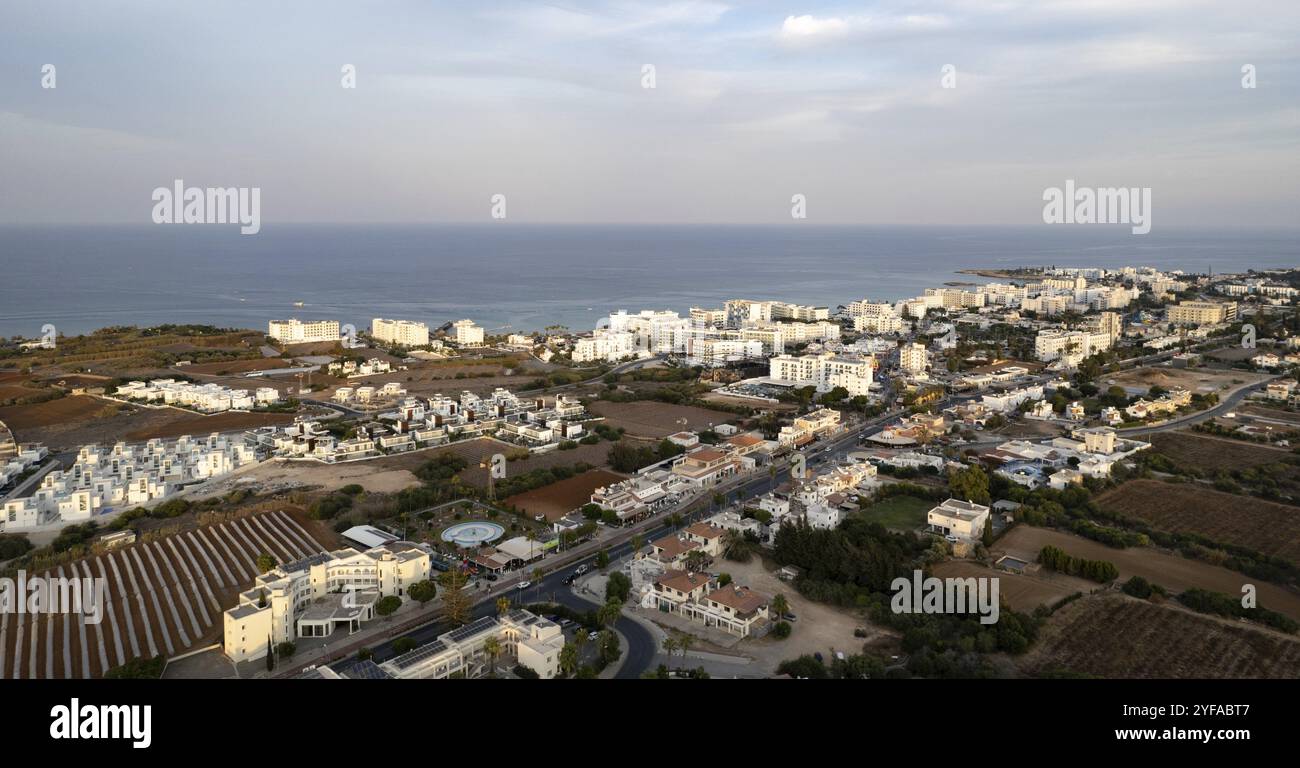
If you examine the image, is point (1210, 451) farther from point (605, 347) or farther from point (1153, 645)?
point (605, 347)

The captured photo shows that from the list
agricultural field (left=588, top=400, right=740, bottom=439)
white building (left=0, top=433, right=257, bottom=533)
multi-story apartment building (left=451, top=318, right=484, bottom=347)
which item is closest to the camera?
white building (left=0, top=433, right=257, bottom=533)

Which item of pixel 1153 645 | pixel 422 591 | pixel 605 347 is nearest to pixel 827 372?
pixel 605 347

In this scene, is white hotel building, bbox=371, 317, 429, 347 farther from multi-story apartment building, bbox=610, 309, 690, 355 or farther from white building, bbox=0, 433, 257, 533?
white building, bbox=0, 433, 257, 533

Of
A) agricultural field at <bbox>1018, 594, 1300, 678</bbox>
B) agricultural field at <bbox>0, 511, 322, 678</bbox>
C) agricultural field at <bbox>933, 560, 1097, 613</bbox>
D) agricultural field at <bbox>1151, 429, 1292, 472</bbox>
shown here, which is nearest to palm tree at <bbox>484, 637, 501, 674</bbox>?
agricultural field at <bbox>0, 511, 322, 678</bbox>

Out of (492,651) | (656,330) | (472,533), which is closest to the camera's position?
(492,651)

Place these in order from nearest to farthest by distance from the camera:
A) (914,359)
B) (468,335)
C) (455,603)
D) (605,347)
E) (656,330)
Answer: (455,603), (914,359), (605,347), (656,330), (468,335)
